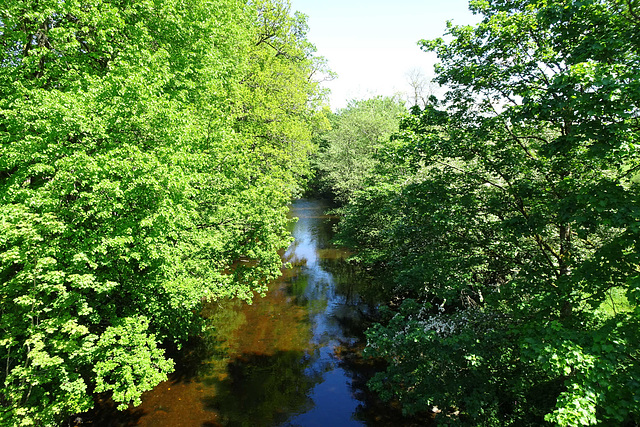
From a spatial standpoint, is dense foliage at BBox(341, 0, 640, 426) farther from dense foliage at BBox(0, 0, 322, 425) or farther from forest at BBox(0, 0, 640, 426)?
dense foliage at BBox(0, 0, 322, 425)

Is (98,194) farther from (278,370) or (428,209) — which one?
(278,370)

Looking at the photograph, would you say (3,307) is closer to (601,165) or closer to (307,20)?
(601,165)

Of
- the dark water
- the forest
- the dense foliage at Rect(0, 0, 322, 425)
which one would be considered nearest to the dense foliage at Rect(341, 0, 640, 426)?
the forest

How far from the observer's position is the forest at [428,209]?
6.01m

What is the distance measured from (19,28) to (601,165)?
16.0 m

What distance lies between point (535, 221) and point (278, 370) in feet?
38.3

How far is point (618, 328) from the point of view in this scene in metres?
5.98

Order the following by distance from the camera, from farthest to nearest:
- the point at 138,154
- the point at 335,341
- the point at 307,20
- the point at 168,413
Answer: the point at 307,20 → the point at 335,341 → the point at 168,413 → the point at 138,154

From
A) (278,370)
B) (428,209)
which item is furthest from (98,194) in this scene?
(278,370)

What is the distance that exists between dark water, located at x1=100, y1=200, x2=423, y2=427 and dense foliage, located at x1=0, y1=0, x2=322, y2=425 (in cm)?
255

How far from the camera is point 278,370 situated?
13.9 metres

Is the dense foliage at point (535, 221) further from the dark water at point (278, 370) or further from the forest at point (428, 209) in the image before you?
the dark water at point (278, 370)

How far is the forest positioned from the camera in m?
6.01

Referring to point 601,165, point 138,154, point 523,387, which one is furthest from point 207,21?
point 523,387
